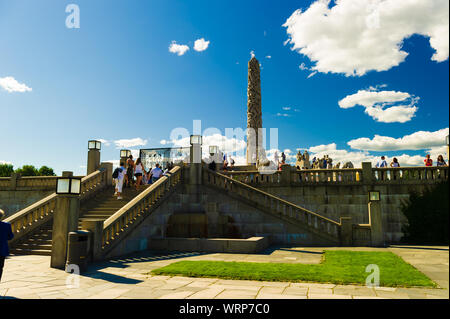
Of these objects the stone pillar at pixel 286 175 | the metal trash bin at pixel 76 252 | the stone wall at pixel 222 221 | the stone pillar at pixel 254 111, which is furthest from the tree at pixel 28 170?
the metal trash bin at pixel 76 252

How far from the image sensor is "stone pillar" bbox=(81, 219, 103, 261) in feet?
35.8

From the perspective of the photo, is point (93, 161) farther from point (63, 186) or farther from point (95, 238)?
point (63, 186)

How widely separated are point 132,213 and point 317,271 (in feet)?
26.1

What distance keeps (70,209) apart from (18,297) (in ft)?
12.6

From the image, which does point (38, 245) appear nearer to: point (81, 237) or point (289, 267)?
point (81, 237)

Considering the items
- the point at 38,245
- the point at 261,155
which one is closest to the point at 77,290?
the point at 38,245

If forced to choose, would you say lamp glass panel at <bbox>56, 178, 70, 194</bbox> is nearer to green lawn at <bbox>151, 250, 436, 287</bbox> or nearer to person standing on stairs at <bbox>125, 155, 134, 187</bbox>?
green lawn at <bbox>151, 250, 436, 287</bbox>

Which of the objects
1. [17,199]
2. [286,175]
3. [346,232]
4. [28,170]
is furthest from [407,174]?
[28,170]

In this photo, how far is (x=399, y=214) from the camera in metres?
17.5

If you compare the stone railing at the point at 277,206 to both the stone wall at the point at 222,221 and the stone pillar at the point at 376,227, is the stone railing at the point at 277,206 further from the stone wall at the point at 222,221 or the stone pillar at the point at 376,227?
the stone pillar at the point at 376,227

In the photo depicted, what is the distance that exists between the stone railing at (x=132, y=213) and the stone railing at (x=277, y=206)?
248cm

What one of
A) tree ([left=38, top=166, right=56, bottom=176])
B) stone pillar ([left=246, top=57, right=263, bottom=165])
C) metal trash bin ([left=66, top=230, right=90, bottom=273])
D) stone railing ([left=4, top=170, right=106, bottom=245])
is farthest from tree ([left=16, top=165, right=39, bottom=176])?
metal trash bin ([left=66, top=230, right=90, bottom=273])

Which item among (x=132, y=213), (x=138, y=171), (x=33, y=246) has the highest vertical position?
(x=138, y=171)

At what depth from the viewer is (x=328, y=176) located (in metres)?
19.0
